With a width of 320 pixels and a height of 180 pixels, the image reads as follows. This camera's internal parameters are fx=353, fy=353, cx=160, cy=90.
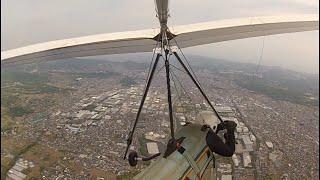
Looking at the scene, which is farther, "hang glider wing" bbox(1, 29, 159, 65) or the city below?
the city below

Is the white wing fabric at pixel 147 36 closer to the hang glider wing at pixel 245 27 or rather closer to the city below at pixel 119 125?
the hang glider wing at pixel 245 27

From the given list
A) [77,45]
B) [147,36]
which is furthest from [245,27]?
[77,45]

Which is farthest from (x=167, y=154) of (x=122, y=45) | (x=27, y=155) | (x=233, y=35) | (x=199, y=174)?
(x=27, y=155)

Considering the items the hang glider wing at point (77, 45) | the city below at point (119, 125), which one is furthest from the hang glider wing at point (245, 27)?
the city below at point (119, 125)

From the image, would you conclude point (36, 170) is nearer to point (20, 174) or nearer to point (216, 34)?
point (20, 174)

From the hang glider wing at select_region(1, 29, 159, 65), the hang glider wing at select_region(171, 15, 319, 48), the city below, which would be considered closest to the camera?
the hang glider wing at select_region(1, 29, 159, 65)

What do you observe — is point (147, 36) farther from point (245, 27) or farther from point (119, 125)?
point (119, 125)

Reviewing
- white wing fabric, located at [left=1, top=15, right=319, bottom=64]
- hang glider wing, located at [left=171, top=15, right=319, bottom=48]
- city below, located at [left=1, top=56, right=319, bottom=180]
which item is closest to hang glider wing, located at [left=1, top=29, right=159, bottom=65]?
white wing fabric, located at [left=1, top=15, right=319, bottom=64]

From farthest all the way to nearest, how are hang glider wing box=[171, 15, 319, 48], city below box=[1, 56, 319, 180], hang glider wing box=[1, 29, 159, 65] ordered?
city below box=[1, 56, 319, 180] < hang glider wing box=[171, 15, 319, 48] < hang glider wing box=[1, 29, 159, 65]

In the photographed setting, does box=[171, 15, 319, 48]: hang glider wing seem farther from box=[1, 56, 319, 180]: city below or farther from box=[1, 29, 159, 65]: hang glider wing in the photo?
box=[1, 56, 319, 180]: city below
